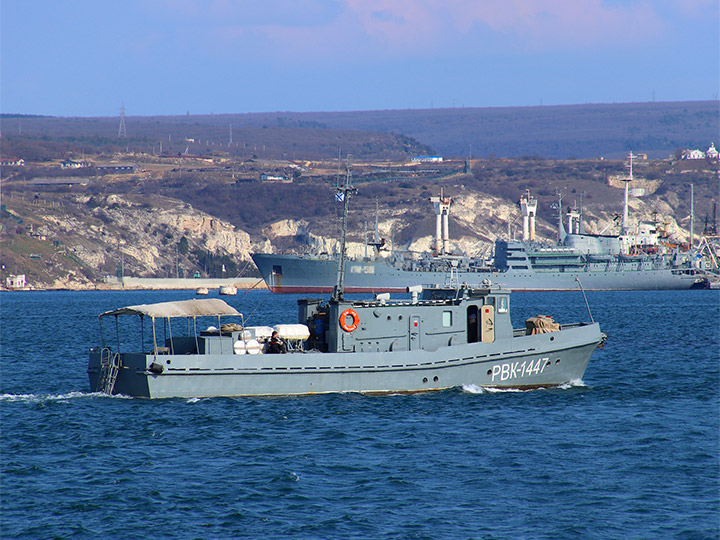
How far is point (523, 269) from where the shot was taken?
11875 cm

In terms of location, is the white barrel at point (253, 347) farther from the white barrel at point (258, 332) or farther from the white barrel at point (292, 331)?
the white barrel at point (292, 331)

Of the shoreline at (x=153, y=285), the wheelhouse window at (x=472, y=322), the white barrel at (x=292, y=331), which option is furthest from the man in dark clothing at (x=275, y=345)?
the shoreline at (x=153, y=285)

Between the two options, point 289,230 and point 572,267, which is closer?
point 572,267

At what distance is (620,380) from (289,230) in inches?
6258

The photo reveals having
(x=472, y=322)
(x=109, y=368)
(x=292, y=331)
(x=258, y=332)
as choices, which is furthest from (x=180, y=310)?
(x=472, y=322)

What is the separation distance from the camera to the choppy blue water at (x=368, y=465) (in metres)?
16.2

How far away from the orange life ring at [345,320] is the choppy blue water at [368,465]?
211 centimetres

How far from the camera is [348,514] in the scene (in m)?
16.6

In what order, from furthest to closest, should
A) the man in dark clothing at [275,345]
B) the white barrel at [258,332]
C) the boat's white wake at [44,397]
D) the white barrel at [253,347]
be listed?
1. the boat's white wake at [44,397]
2. the white barrel at [258,332]
3. the man in dark clothing at [275,345]
4. the white barrel at [253,347]

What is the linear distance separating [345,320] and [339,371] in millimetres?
1663

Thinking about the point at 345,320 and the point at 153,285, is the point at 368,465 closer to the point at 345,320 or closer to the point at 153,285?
the point at 345,320

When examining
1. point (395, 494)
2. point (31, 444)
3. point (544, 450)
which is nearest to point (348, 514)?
point (395, 494)

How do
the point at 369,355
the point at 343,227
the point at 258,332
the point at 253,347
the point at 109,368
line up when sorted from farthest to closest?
the point at 343,227 → the point at 258,332 → the point at 369,355 → the point at 109,368 → the point at 253,347

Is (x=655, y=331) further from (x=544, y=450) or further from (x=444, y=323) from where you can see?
(x=544, y=450)
